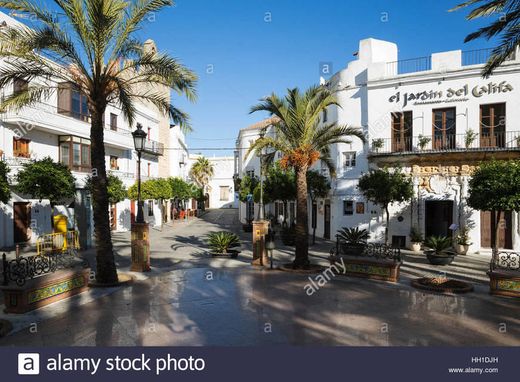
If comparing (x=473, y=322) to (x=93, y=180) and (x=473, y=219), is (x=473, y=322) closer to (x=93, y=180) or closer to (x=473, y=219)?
(x=93, y=180)

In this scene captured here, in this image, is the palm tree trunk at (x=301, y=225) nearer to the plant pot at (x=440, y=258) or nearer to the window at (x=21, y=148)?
the plant pot at (x=440, y=258)

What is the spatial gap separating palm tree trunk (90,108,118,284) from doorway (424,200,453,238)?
1534cm

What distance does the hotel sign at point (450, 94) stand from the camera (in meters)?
16.9

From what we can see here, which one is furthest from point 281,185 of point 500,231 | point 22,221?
point 22,221

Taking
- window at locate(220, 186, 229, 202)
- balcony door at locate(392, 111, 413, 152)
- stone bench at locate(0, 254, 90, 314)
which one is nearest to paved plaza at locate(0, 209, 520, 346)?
stone bench at locate(0, 254, 90, 314)

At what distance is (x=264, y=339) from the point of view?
6551 millimetres

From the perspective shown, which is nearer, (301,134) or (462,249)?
(301,134)

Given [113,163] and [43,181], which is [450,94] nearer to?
[43,181]

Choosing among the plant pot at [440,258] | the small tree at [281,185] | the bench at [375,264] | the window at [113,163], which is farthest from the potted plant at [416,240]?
the window at [113,163]

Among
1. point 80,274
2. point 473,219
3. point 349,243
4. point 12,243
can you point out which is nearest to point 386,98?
point 473,219

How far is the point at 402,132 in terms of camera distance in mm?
18750

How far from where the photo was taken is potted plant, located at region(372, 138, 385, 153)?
18.8m

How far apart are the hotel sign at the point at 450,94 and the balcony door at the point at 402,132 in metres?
0.60

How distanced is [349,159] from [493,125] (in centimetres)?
712
